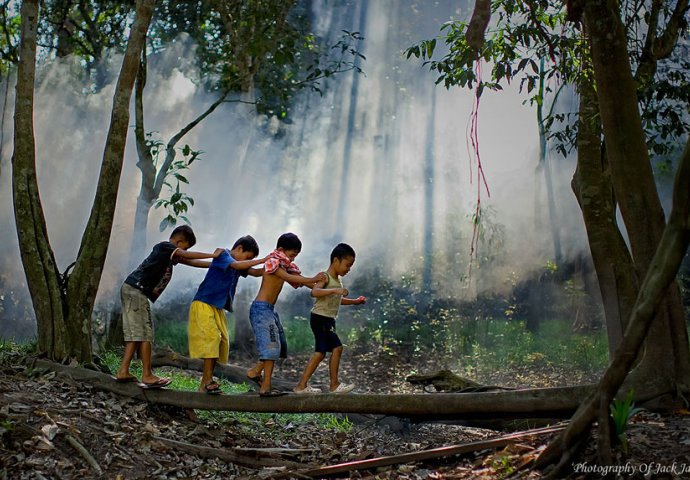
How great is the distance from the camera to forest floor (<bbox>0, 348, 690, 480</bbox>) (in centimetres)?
425

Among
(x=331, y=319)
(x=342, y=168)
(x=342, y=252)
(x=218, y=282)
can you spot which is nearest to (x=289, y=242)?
(x=342, y=252)

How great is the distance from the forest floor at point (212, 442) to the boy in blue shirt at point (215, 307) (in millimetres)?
572

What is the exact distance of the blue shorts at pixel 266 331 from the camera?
5.93 meters

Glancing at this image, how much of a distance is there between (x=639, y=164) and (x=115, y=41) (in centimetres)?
1325

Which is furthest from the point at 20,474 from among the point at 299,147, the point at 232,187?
the point at 299,147

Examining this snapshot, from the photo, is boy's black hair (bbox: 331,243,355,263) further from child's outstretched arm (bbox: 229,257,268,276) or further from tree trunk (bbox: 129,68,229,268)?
tree trunk (bbox: 129,68,229,268)

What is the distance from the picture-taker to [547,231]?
15227 mm

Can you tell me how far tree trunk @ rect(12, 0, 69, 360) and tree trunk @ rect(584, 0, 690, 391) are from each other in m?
5.03

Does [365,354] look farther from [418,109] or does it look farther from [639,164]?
[639,164]

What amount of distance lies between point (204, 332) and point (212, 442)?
2.97 feet

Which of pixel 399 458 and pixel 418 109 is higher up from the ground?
pixel 418 109

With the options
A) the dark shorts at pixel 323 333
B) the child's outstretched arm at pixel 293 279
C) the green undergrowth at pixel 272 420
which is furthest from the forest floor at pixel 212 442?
the child's outstretched arm at pixel 293 279

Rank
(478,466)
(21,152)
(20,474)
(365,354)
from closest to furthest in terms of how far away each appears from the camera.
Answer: (20,474) < (478,466) < (21,152) < (365,354)

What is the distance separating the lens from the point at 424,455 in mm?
4789
